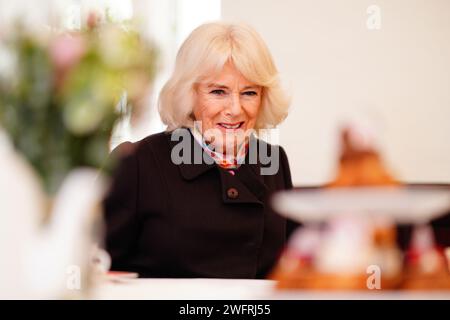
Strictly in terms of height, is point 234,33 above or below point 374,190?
above

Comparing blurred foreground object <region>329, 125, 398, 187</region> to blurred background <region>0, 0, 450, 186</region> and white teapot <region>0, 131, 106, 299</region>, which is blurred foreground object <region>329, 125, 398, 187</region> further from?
blurred background <region>0, 0, 450, 186</region>

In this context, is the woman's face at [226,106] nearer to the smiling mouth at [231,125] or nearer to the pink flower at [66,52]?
the smiling mouth at [231,125]

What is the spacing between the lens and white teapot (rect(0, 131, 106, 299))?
0.55 meters

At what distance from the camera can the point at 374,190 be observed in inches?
28.1

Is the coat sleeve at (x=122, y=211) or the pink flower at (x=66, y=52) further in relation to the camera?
the coat sleeve at (x=122, y=211)

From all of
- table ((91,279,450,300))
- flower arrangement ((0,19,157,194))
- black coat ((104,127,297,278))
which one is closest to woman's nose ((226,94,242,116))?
black coat ((104,127,297,278))

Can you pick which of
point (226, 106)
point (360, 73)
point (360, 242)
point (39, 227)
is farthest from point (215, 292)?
point (360, 73)

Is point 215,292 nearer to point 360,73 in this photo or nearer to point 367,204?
point 367,204

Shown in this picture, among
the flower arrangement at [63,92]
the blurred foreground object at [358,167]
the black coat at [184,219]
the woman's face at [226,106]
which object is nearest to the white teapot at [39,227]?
the flower arrangement at [63,92]

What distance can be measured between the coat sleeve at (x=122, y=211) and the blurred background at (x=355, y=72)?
11 centimetres

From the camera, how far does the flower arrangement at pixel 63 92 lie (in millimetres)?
551

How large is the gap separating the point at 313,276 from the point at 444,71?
99cm
